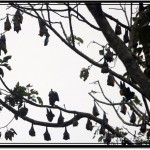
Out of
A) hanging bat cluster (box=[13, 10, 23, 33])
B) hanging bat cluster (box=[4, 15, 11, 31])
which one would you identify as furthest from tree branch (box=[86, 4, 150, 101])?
hanging bat cluster (box=[4, 15, 11, 31])

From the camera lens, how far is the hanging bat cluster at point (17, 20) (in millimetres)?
4773

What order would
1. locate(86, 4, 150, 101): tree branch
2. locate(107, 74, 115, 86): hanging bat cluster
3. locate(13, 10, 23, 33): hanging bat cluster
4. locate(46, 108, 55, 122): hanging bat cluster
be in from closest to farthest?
locate(86, 4, 150, 101): tree branch → locate(13, 10, 23, 33): hanging bat cluster → locate(107, 74, 115, 86): hanging bat cluster → locate(46, 108, 55, 122): hanging bat cluster

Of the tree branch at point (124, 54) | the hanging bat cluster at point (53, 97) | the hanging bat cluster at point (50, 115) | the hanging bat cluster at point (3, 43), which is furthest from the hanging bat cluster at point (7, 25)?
the tree branch at point (124, 54)

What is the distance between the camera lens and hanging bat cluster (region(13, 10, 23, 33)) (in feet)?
15.7

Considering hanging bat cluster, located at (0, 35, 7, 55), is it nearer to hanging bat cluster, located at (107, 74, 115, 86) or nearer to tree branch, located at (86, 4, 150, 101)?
hanging bat cluster, located at (107, 74, 115, 86)

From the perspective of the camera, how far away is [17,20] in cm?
479

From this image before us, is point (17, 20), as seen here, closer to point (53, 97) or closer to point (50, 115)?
point (53, 97)

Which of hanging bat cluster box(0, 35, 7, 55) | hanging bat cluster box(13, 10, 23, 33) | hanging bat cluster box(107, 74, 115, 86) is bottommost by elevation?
hanging bat cluster box(107, 74, 115, 86)

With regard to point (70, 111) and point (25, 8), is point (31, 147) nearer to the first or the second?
point (70, 111)

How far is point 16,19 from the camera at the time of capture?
4762 mm

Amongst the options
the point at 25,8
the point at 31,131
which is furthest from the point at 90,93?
the point at 25,8

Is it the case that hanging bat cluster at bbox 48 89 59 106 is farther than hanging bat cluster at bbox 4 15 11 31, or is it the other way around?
hanging bat cluster at bbox 4 15 11 31

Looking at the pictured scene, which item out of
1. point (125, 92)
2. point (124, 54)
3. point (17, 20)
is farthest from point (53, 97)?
point (124, 54)

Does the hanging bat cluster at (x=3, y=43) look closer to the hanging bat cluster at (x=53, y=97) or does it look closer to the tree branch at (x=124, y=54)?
the hanging bat cluster at (x=53, y=97)
